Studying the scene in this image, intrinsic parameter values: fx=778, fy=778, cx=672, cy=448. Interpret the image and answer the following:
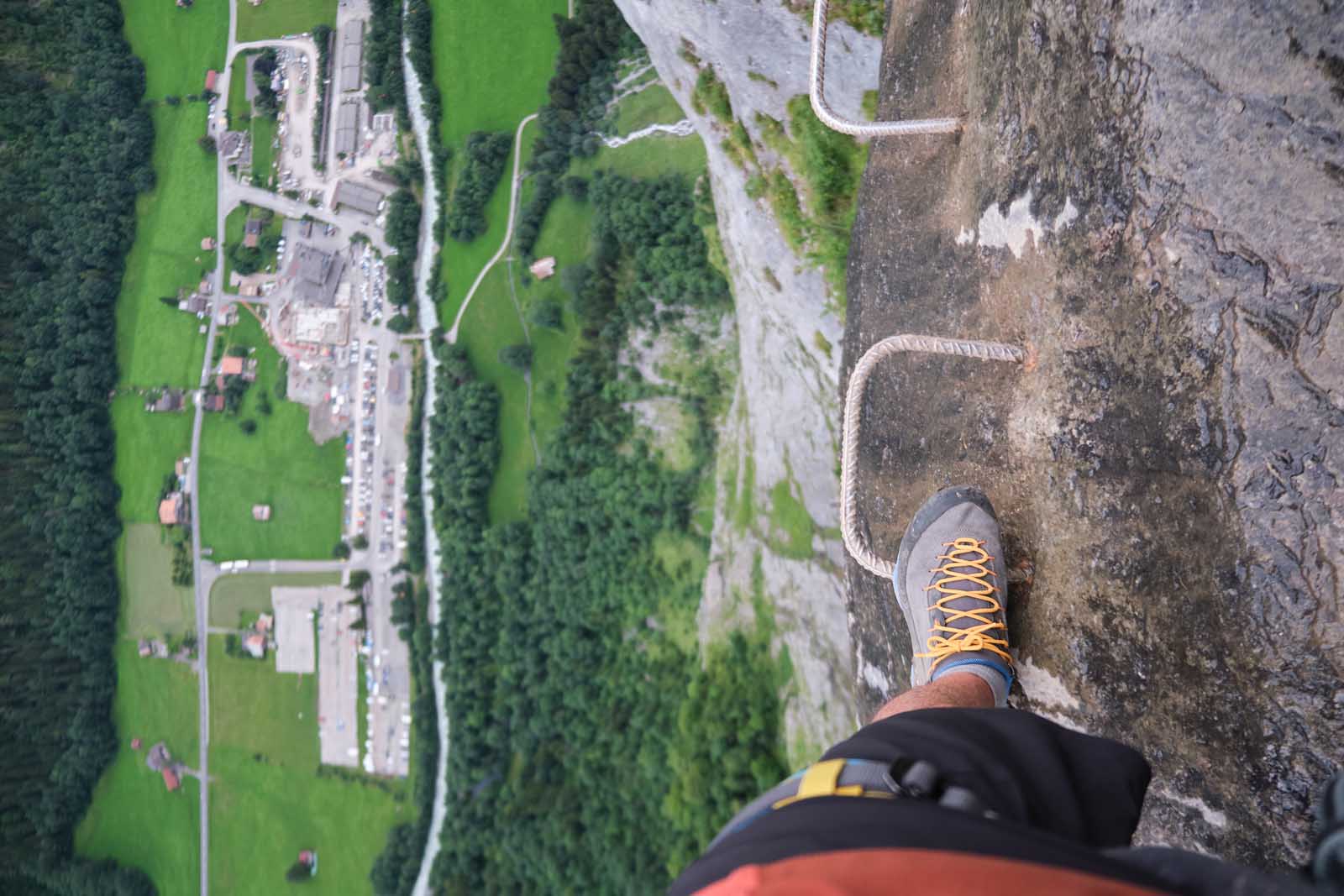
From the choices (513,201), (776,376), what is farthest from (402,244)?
(776,376)

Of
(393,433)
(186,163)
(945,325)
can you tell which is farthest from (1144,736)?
(186,163)

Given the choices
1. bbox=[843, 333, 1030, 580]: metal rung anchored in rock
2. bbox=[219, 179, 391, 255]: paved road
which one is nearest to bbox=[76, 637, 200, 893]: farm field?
bbox=[219, 179, 391, 255]: paved road

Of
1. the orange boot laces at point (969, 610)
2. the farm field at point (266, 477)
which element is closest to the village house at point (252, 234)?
the farm field at point (266, 477)

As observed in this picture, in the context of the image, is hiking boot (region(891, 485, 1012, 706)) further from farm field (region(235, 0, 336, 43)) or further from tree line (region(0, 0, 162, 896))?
tree line (region(0, 0, 162, 896))

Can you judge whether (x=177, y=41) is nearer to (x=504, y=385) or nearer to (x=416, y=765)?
(x=504, y=385)

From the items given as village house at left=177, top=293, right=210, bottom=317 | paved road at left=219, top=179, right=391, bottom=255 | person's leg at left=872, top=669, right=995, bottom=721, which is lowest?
person's leg at left=872, top=669, right=995, bottom=721

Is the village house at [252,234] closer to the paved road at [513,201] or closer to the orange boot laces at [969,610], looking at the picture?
the paved road at [513,201]
